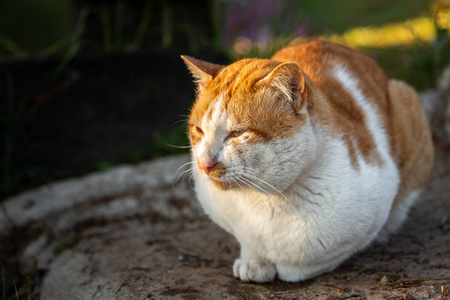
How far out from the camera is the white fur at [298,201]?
165cm

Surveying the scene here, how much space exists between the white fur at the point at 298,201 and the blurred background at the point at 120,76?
1290 millimetres

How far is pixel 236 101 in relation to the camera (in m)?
1.69

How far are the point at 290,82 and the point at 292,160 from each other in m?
0.30

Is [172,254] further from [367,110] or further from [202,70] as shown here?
[367,110]

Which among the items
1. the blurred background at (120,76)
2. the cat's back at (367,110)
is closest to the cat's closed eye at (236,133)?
the cat's back at (367,110)

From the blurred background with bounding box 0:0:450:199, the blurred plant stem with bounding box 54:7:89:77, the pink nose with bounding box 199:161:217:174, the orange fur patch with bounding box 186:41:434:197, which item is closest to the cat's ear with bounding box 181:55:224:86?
the orange fur patch with bounding box 186:41:434:197

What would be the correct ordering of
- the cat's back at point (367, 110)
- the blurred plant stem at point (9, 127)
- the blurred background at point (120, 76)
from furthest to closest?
the blurred background at point (120, 76) < the blurred plant stem at point (9, 127) < the cat's back at point (367, 110)

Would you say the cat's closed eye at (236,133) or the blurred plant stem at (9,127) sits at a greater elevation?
the cat's closed eye at (236,133)

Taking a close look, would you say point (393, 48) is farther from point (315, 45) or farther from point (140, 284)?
point (140, 284)

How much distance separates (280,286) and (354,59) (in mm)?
1293

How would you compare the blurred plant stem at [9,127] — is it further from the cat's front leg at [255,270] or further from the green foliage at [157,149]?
the cat's front leg at [255,270]

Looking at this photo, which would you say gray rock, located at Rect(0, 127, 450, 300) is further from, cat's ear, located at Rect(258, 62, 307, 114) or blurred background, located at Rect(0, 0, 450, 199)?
cat's ear, located at Rect(258, 62, 307, 114)

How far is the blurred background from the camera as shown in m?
3.48

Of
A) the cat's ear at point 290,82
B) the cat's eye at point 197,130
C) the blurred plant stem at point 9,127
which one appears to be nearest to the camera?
the cat's ear at point 290,82
